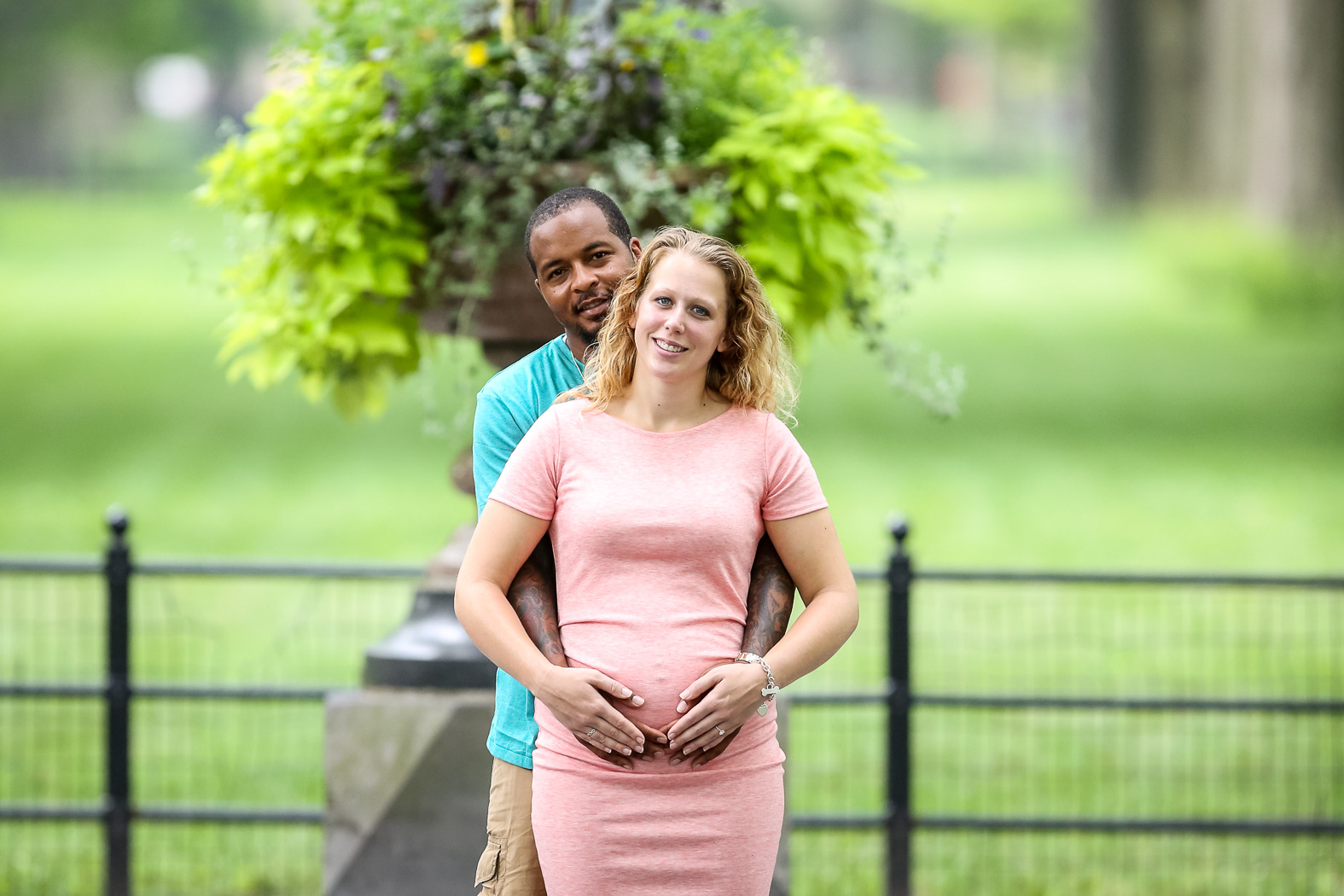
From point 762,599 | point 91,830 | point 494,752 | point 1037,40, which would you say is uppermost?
point 1037,40

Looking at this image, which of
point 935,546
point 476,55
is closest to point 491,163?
point 476,55

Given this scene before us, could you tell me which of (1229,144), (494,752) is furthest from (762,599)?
(1229,144)

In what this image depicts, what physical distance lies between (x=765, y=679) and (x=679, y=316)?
54 cm

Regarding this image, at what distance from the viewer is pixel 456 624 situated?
398cm

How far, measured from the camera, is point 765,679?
2.29 m

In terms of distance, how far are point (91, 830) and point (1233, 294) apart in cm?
2202

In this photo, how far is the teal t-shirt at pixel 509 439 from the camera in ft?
8.27

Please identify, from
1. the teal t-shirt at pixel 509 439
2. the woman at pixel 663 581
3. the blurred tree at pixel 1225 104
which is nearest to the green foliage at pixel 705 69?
the teal t-shirt at pixel 509 439

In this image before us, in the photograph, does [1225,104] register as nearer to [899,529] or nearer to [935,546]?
[935,546]

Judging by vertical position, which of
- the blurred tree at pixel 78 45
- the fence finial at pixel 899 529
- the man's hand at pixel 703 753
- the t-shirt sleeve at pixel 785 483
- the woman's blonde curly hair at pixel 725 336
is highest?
the blurred tree at pixel 78 45

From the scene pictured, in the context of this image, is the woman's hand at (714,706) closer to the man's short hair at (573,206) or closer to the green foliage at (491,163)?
the man's short hair at (573,206)

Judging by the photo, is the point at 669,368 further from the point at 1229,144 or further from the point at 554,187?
the point at 1229,144

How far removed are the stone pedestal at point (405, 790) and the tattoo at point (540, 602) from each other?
1541 mm

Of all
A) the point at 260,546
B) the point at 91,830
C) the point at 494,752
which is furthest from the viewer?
the point at 260,546
